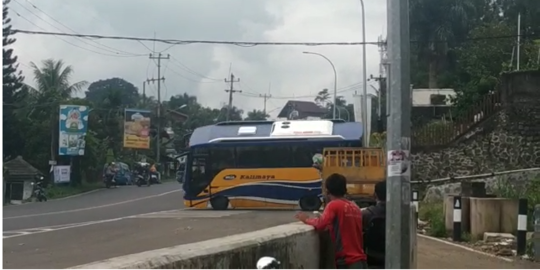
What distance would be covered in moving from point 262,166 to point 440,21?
27081 mm

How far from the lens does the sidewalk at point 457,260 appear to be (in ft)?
39.0

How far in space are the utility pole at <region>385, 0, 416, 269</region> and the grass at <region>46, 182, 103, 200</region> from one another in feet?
129

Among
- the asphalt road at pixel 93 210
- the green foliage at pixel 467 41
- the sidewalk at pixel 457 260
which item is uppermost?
the green foliage at pixel 467 41

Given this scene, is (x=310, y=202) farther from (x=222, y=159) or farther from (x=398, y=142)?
(x=398, y=142)

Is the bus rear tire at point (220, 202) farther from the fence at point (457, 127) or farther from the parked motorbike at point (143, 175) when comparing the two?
the parked motorbike at point (143, 175)

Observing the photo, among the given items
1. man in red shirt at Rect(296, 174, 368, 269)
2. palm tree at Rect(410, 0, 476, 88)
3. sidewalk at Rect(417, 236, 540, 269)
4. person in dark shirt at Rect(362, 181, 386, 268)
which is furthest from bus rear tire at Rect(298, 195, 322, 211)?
palm tree at Rect(410, 0, 476, 88)

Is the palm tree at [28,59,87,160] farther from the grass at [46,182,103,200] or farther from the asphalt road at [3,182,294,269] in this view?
the asphalt road at [3,182,294,269]

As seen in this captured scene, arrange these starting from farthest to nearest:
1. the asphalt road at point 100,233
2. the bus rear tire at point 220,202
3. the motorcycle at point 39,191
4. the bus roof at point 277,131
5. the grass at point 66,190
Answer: the grass at point 66,190, the motorcycle at point 39,191, the bus rear tire at point 220,202, the bus roof at point 277,131, the asphalt road at point 100,233

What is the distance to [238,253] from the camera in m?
6.27

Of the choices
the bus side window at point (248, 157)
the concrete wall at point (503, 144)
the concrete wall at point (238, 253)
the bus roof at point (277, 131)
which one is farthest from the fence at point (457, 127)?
the concrete wall at point (238, 253)

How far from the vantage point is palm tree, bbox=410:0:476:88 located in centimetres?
5200

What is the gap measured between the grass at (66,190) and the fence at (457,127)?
23.1 m

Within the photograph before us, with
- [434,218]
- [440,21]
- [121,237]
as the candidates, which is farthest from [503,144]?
[440,21]

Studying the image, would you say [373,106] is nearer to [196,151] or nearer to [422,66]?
[196,151]
